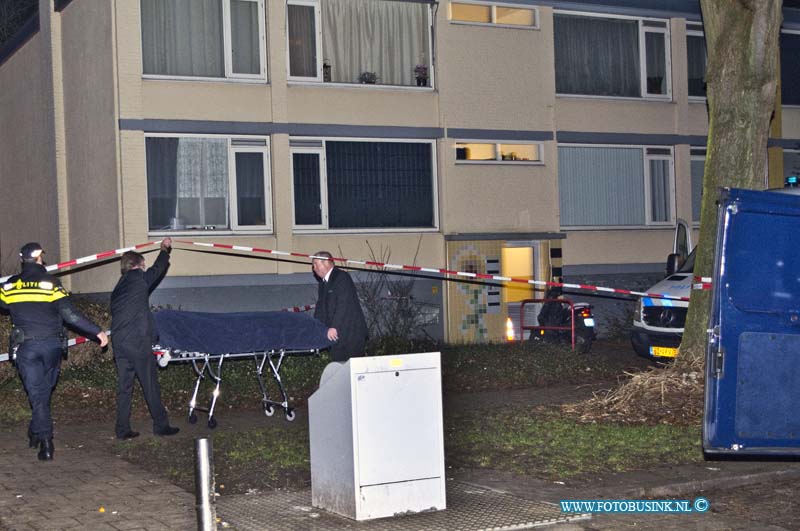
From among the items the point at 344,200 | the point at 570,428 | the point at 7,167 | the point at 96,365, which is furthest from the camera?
the point at 7,167

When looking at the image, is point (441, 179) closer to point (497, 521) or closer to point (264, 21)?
point (264, 21)

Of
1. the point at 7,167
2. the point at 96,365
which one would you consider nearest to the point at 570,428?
the point at 96,365

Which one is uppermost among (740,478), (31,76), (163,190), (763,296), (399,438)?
(31,76)

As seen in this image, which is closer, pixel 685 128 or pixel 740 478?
pixel 740 478

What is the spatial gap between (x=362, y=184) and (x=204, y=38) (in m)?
3.80

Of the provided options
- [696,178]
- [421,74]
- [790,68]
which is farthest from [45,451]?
[790,68]

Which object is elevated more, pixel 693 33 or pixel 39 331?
pixel 693 33

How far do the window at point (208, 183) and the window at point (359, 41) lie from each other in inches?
66.8

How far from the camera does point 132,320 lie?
1132 cm

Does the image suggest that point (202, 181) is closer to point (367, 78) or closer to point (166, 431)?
point (367, 78)

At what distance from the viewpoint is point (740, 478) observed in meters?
9.10

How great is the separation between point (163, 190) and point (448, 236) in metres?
5.34

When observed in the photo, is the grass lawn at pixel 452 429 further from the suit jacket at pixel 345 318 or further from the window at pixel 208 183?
the window at pixel 208 183

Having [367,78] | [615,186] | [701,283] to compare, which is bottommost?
[701,283]
